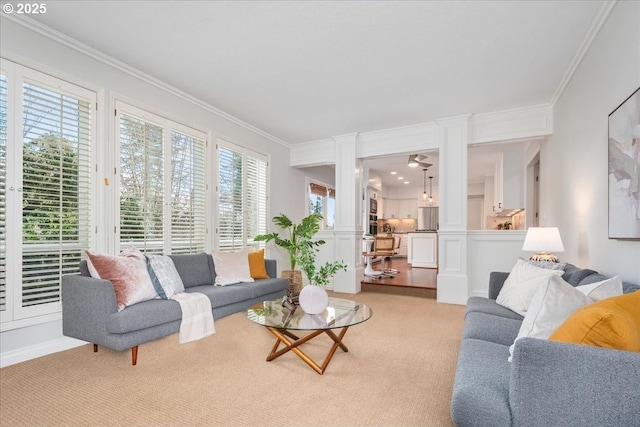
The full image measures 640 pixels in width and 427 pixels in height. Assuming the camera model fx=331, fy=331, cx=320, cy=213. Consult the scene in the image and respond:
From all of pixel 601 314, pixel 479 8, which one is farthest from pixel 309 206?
pixel 601 314

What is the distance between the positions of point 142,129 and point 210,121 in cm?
114

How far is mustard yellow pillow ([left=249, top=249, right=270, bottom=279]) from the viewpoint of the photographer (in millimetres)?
4398

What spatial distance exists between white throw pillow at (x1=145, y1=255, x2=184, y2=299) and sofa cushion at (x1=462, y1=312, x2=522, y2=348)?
8.35 ft

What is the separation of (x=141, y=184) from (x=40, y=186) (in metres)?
0.94

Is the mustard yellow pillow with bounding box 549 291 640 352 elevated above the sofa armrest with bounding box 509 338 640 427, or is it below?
above

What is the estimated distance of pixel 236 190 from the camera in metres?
5.17

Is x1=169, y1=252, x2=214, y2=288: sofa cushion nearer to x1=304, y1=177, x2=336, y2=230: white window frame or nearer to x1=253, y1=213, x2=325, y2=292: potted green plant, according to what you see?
x1=253, y1=213, x2=325, y2=292: potted green plant

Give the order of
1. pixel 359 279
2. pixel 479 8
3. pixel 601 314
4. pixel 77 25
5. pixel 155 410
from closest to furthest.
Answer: pixel 601 314
pixel 155 410
pixel 479 8
pixel 77 25
pixel 359 279

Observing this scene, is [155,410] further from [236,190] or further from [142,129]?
[236,190]

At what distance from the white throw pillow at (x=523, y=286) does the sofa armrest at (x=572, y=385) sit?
1.48 meters

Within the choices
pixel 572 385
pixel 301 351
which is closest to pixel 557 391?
pixel 572 385

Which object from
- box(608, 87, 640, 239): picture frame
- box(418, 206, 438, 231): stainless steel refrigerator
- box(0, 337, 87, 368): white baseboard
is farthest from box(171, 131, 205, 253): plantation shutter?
box(418, 206, 438, 231): stainless steel refrigerator

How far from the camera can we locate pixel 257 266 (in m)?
4.45

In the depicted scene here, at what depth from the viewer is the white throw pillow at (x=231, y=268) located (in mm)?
3988
